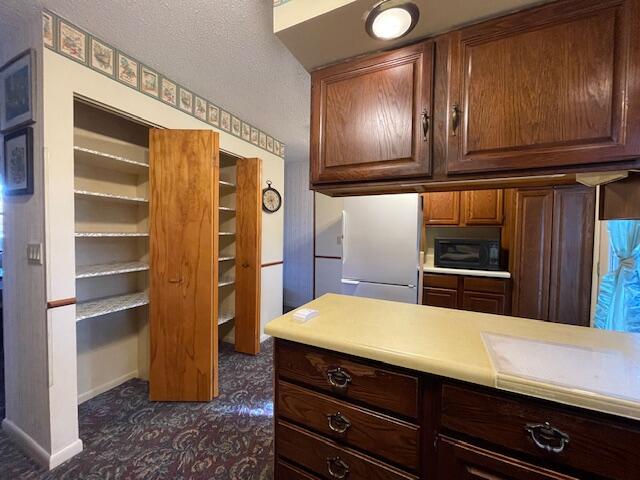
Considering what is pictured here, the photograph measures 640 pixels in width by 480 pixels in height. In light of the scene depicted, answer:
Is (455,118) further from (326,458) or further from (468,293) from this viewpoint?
(468,293)

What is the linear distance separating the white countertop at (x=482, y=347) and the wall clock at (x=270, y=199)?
2198mm

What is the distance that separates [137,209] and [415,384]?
8.26 ft

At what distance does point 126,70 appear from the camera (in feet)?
5.92

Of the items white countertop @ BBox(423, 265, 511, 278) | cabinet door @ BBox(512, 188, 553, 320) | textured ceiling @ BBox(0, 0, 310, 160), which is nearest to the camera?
textured ceiling @ BBox(0, 0, 310, 160)

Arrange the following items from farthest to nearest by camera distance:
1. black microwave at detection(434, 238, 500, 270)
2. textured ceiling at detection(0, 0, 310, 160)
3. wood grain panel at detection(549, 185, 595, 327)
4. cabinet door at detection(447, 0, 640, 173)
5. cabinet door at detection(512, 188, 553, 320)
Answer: black microwave at detection(434, 238, 500, 270)
cabinet door at detection(512, 188, 553, 320)
wood grain panel at detection(549, 185, 595, 327)
textured ceiling at detection(0, 0, 310, 160)
cabinet door at detection(447, 0, 640, 173)

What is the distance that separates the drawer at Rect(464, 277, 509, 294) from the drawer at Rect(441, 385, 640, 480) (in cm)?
243

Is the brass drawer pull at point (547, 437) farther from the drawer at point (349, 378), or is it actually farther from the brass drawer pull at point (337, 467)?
the brass drawer pull at point (337, 467)

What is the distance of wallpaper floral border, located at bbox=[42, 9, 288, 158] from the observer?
4.79ft

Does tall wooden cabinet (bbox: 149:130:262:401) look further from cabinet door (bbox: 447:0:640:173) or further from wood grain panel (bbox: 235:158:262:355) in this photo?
cabinet door (bbox: 447:0:640:173)

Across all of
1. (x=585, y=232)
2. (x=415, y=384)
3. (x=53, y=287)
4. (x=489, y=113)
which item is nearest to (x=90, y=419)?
(x=53, y=287)

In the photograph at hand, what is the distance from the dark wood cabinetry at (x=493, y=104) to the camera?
33.5 inches

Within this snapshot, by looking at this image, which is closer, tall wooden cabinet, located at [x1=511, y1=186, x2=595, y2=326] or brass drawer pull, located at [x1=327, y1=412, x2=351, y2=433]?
brass drawer pull, located at [x1=327, y1=412, x2=351, y2=433]

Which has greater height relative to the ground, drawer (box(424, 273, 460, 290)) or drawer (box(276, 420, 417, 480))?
drawer (box(424, 273, 460, 290))

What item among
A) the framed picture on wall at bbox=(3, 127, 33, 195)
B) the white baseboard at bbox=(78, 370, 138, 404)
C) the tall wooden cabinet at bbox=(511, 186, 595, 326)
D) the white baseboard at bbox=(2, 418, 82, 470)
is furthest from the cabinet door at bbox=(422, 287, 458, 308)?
the framed picture on wall at bbox=(3, 127, 33, 195)
